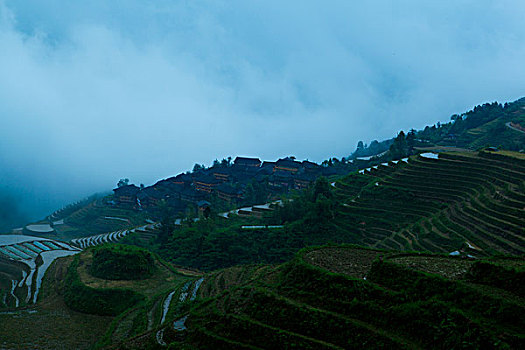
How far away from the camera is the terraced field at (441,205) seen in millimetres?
20344

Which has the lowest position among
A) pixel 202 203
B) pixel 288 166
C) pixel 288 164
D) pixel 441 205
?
pixel 441 205

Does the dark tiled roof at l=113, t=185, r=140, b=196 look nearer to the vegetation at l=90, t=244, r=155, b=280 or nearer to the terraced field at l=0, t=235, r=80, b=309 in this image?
the terraced field at l=0, t=235, r=80, b=309

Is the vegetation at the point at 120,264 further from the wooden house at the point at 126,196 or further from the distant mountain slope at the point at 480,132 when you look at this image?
the distant mountain slope at the point at 480,132

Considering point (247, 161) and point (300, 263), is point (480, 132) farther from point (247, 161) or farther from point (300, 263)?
point (300, 263)

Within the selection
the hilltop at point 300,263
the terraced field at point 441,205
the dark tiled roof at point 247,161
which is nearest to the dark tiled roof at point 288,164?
the hilltop at point 300,263

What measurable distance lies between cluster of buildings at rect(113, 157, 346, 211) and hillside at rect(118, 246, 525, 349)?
33789mm

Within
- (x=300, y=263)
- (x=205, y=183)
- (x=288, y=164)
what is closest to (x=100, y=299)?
(x=300, y=263)

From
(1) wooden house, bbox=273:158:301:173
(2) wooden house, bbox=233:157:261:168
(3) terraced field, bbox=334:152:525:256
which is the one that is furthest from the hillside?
(2) wooden house, bbox=233:157:261:168

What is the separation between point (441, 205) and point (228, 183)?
29.9 m

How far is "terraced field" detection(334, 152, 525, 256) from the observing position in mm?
20344

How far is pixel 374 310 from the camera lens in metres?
9.17

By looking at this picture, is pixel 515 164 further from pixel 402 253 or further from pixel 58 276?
pixel 58 276

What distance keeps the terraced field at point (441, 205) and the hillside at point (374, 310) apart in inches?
415

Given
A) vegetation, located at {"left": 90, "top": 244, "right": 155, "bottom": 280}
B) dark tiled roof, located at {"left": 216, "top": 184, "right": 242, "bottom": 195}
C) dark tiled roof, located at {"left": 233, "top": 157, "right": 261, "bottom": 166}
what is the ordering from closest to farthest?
vegetation, located at {"left": 90, "top": 244, "right": 155, "bottom": 280} < dark tiled roof, located at {"left": 216, "top": 184, "right": 242, "bottom": 195} < dark tiled roof, located at {"left": 233, "top": 157, "right": 261, "bottom": 166}
